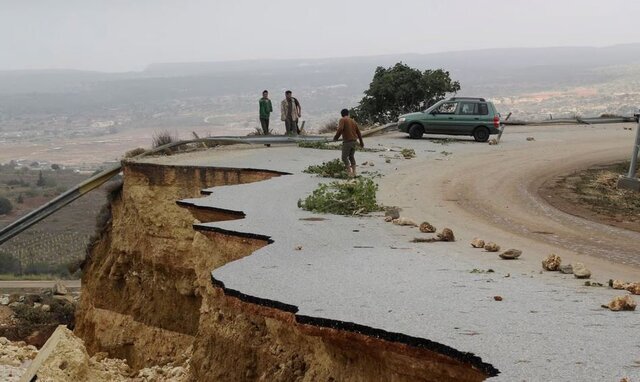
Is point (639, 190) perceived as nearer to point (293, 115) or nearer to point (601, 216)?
point (601, 216)

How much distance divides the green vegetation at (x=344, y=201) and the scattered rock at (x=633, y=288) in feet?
23.1

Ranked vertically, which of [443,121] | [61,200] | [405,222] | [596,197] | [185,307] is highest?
[443,121]

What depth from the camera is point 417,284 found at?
36.8ft

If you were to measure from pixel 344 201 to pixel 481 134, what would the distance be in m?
15.6

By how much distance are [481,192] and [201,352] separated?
9851mm

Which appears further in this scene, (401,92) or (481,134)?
(401,92)

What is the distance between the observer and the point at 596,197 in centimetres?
2098

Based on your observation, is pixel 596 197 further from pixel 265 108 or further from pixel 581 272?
pixel 265 108

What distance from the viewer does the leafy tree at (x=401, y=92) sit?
→ 41562mm

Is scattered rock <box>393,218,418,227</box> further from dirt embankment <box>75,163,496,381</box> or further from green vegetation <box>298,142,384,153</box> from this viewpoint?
green vegetation <box>298,142,384,153</box>

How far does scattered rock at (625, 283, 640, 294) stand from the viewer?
10.9 m

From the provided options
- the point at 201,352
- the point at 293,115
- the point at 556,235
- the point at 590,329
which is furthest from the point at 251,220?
the point at 293,115

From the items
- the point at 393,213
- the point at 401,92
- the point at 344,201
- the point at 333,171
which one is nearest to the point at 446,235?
the point at 393,213

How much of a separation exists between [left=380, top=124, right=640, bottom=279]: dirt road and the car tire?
436 millimetres
